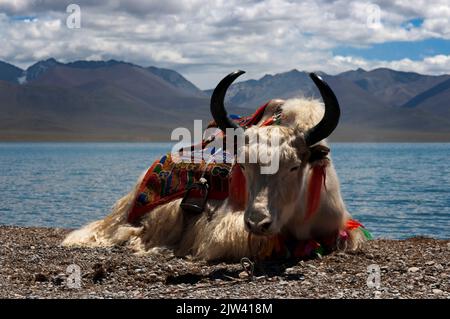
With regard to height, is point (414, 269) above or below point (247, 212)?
below

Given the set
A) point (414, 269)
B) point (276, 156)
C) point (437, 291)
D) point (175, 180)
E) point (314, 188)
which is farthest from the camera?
point (175, 180)

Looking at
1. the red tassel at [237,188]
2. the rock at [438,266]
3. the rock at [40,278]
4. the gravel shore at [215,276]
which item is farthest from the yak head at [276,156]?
the rock at [40,278]

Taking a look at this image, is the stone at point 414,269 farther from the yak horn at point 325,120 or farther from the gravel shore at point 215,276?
the yak horn at point 325,120

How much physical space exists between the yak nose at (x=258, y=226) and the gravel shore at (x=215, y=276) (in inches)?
13.9

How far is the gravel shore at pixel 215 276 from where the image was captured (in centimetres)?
433

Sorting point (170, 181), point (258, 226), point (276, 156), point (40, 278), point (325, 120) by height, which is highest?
point (325, 120)

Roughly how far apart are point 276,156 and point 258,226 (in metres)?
0.53

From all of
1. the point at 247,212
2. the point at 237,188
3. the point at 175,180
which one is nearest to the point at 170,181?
the point at 175,180

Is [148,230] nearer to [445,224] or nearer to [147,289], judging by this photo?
[147,289]

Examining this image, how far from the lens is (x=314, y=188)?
5195mm

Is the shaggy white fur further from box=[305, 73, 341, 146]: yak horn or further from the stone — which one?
the stone

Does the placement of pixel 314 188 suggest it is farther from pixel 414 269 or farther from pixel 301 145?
pixel 414 269

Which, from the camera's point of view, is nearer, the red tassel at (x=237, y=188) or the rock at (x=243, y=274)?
the rock at (x=243, y=274)
